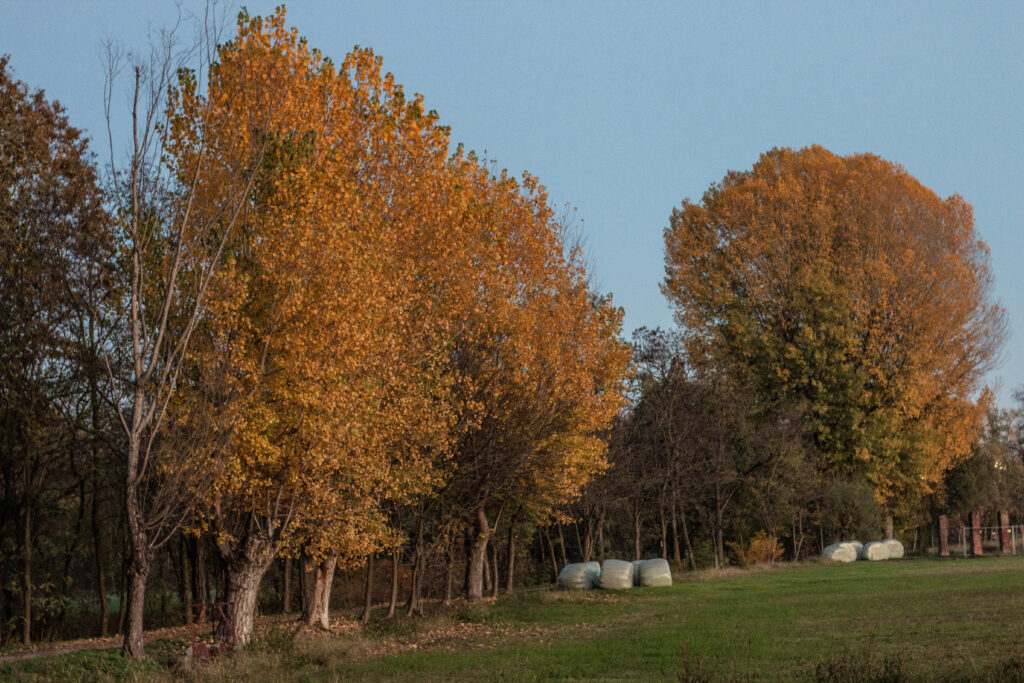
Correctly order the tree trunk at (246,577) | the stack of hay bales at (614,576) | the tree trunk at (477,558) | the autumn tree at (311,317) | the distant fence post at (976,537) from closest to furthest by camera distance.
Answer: the autumn tree at (311,317) → the tree trunk at (246,577) → the tree trunk at (477,558) → the stack of hay bales at (614,576) → the distant fence post at (976,537)

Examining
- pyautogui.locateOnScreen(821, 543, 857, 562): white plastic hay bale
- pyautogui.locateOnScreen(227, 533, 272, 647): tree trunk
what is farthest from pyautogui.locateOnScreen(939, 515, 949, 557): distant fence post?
pyautogui.locateOnScreen(227, 533, 272, 647): tree trunk

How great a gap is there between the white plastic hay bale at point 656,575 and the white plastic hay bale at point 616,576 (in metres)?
0.55

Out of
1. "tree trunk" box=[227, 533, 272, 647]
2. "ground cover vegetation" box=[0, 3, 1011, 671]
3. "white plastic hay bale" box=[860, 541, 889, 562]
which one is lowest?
"white plastic hay bale" box=[860, 541, 889, 562]

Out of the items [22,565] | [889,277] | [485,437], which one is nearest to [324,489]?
[485,437]

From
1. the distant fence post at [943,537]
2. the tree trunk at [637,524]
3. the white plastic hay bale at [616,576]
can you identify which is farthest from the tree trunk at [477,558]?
the distant fence post at [943,537]

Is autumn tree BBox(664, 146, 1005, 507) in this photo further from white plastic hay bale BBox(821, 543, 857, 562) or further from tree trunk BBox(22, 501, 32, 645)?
tree trunk BBox(22, 501, 32, 645)

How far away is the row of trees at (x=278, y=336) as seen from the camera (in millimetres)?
15055

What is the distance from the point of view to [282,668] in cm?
1431

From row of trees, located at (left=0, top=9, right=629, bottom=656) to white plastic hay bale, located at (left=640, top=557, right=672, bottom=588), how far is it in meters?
6.20

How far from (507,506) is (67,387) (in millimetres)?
11913

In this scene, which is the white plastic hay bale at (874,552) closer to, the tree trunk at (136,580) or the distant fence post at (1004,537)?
the distant fence post at (1004,537)

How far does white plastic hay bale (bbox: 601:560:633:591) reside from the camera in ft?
95.0

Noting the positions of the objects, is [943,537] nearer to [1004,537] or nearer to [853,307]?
[1004,537]

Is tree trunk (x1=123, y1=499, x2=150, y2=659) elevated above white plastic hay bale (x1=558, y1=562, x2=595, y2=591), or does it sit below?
above
